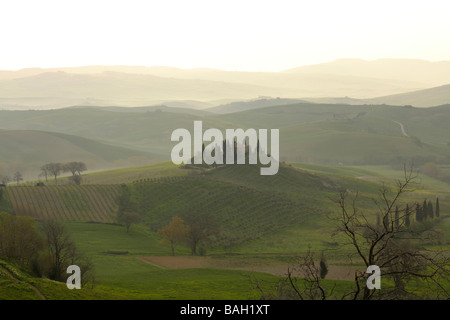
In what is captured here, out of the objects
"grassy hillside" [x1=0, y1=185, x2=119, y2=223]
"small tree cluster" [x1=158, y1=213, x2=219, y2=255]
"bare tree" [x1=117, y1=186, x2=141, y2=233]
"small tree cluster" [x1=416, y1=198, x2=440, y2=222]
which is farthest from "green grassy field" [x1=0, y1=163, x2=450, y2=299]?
"small tree cluster" [x1=416, y1=198, x2=440, y2=222]

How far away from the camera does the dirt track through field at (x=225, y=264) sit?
84562 mm

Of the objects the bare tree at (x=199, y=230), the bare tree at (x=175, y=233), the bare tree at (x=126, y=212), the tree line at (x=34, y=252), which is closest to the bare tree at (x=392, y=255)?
the tree line at (x=34, y=252)

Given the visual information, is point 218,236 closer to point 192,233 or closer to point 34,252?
point 192,233

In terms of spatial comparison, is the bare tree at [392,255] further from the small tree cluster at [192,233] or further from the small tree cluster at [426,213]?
the small tree cluster at [426,213]

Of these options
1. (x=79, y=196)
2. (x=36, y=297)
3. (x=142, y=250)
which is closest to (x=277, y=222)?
(x=142, y=250)

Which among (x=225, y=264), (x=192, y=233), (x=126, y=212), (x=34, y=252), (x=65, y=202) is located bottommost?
(x=225, y=264)

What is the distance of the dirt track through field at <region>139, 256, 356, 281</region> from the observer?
84562 millimetres

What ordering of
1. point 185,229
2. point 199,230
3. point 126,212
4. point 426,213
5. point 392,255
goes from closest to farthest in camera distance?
point 392,255, point 185,229, point 199,230, point 126,212, point 426,213

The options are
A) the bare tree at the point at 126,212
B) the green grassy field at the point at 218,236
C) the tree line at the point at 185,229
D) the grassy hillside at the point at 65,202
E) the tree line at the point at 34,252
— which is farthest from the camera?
the grassy hillside at the point at 65,202

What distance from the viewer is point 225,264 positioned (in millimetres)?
91625

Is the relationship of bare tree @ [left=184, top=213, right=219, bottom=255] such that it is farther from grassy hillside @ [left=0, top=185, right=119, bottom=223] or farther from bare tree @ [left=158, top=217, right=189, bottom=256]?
grassy hillside @ [left=0, top=185, right=119, bottom=223]

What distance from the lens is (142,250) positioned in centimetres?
10388

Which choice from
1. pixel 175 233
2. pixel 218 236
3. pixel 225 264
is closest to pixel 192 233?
Answer: pixel 175 233

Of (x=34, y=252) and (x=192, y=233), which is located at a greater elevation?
(x=34, y=252)
